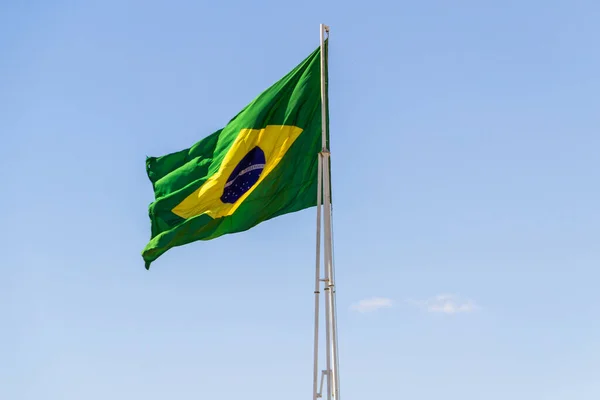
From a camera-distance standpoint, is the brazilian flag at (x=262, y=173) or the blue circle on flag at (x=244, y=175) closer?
the brazilian flag at (x=262, y=173)

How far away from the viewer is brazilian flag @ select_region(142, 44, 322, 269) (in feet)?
98.2

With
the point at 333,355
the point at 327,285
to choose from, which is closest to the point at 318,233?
the point at 327,285

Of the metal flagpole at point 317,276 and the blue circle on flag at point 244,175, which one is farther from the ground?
the blue circle on flag at point 244,175

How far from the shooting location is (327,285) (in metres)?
28.4

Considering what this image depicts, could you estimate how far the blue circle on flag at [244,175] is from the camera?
3028 cm

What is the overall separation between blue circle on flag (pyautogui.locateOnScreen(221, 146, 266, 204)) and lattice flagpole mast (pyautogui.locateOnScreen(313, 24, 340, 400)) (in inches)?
85.7

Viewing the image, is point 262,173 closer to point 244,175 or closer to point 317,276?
point 244,175

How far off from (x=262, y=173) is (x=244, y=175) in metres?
0.57

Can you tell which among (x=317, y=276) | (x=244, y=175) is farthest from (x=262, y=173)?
(x=317, y=276)

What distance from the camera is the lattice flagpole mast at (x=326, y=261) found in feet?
90.6

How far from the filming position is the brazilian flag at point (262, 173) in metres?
29.9

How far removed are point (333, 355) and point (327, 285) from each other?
6.56ft

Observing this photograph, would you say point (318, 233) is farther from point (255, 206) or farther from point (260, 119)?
point (260, 119)

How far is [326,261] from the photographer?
28.6 m
